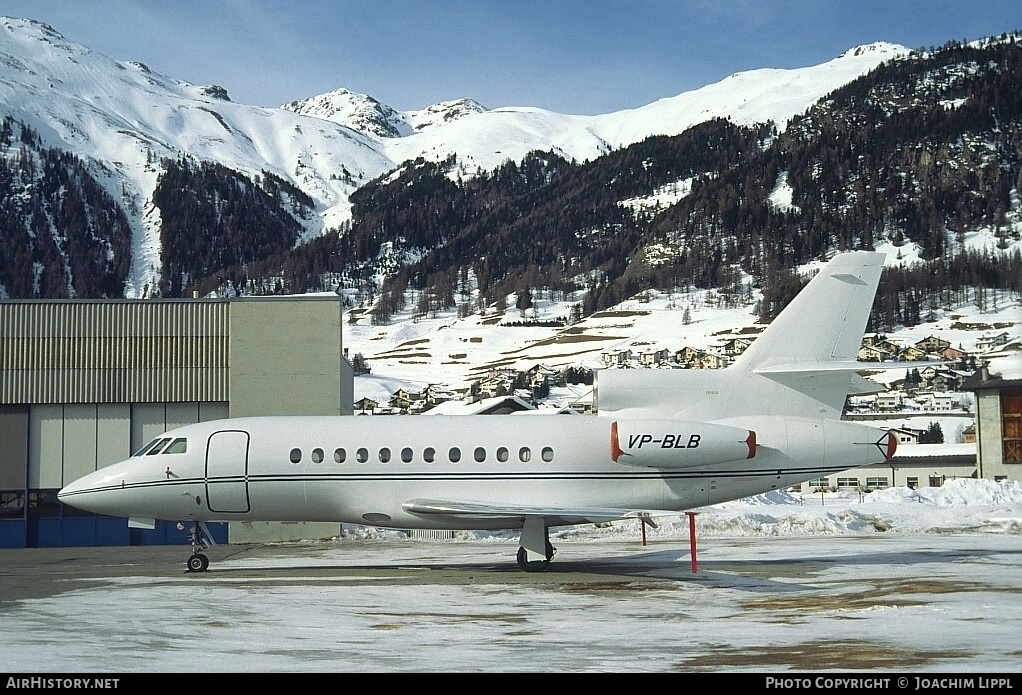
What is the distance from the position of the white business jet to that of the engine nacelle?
0.04 m

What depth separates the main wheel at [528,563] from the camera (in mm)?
22250

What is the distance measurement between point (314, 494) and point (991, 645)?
48.6 feet

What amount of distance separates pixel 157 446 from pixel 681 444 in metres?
12.0

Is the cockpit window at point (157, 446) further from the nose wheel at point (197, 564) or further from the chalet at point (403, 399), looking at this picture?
the chalet at point (403, 399)

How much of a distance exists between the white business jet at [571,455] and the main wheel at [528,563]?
0.10 feet

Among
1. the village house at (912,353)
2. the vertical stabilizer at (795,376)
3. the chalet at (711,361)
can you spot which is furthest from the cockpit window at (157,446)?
the chalet at (711,361)

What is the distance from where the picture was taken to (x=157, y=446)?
23438 millimetres

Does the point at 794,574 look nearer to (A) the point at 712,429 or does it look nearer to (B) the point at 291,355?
(A) the point at 712,429

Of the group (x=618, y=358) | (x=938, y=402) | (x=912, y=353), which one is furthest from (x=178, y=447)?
(x=618, y=358)

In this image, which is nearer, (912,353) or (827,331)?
(827,331)

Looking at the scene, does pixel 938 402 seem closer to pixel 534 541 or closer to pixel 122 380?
pixel 122 380

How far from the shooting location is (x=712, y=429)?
22.0m

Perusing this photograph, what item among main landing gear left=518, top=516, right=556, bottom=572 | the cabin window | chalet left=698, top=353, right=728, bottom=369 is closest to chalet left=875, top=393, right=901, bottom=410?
chalet left=698, top=353, right=728, bottom=369
